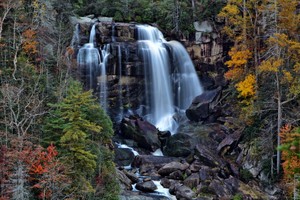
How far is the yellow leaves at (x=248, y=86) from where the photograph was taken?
2847 centimetres

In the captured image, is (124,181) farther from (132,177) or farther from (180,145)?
(180,145)

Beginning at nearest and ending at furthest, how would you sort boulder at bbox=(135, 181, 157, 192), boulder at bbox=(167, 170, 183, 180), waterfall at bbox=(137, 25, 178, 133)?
boulder at bbox=(135, 181, 157, 192) → boulder at bbox=(167, 170, 183, 180) → waterfall at bbox=(137, 25, 178, 133)

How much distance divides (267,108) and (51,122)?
16137 millimetres

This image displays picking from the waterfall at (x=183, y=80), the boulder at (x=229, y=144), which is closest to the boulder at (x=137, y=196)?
the boulder at (x=229, y=144)

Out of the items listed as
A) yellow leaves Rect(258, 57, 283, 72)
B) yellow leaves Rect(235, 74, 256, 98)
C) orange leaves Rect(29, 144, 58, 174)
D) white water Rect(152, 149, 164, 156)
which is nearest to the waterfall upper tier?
white water Rect(152, 149, 164, 156)

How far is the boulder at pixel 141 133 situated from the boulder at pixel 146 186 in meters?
6.40

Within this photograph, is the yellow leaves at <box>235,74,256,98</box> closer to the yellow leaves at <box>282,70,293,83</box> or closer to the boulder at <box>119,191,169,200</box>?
the yellow leaves at <box>282,70,293,83</box>

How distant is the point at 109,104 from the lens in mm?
36125

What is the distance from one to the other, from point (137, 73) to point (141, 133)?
8.66 m

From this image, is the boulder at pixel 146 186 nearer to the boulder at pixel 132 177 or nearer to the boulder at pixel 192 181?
the boulder at pixel 132 177

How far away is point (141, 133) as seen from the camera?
30.1 metres

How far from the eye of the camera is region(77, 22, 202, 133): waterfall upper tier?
3481cm

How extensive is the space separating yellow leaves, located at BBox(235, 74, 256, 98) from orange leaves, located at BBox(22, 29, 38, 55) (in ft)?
54.4

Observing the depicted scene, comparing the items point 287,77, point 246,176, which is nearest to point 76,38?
point 287,77
